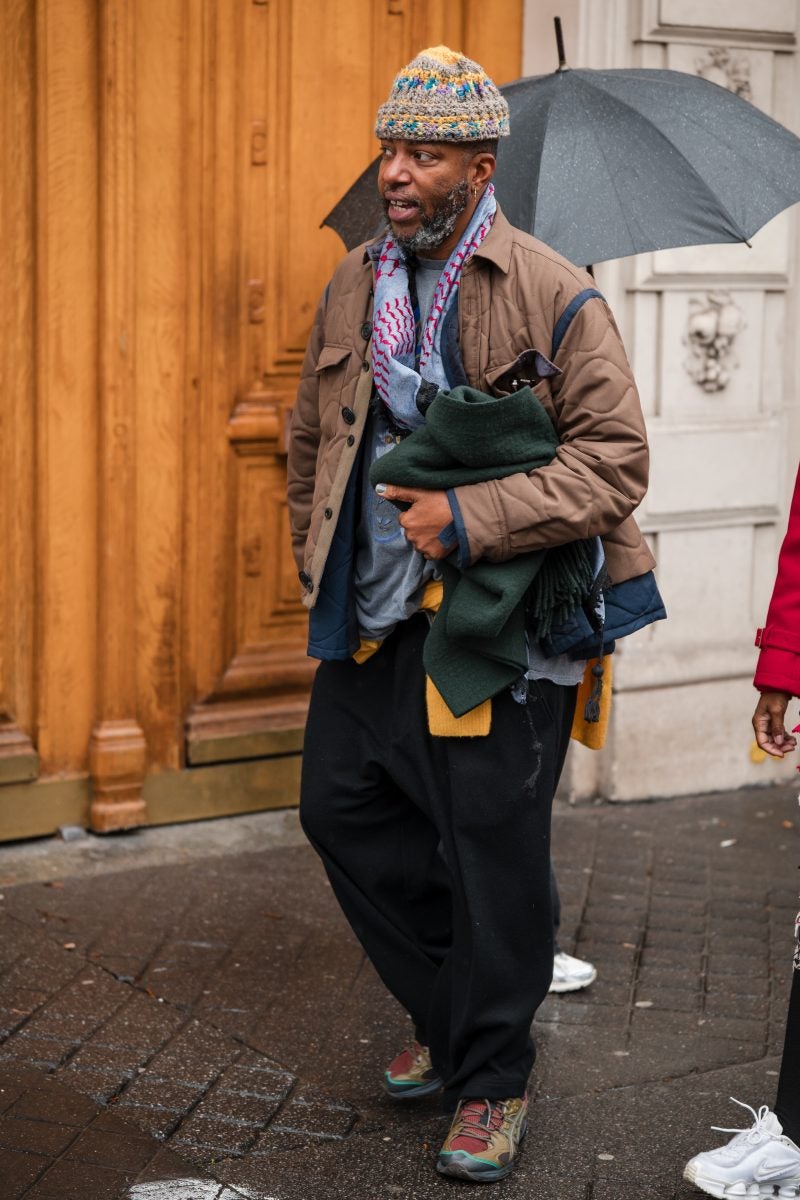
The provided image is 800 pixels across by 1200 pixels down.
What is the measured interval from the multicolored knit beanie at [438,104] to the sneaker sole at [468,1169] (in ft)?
6.35

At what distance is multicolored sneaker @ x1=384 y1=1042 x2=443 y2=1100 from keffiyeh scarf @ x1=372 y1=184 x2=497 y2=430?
1348mm

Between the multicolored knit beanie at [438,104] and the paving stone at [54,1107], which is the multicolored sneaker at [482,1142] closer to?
the paving stone at [54,1107]

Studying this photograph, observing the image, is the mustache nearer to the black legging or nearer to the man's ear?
the man's ear

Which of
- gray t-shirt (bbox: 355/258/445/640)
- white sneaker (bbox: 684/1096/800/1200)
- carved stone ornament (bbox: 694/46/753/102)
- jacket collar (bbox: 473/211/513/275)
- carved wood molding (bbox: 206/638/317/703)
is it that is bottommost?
white sneaker (bbox: 684/1096/800/1200)

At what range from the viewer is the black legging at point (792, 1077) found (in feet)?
11.1

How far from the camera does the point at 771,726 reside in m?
3.46

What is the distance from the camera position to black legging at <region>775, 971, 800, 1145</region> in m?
3.37

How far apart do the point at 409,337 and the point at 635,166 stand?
2.73 feet

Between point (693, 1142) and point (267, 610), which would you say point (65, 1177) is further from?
point (267, 610)

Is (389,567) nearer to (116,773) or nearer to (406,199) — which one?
(406,199)

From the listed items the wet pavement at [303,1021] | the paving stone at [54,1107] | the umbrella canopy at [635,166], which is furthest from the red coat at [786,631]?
the paving stone at [54,1107]

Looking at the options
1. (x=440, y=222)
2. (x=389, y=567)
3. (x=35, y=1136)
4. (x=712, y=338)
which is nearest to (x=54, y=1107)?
(x=35, y=1136)

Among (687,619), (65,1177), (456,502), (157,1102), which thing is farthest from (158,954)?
(687,619)

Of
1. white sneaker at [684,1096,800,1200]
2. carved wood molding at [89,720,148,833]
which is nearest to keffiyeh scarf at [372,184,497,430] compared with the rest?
white sneaker at [684,1096,800,1200]
